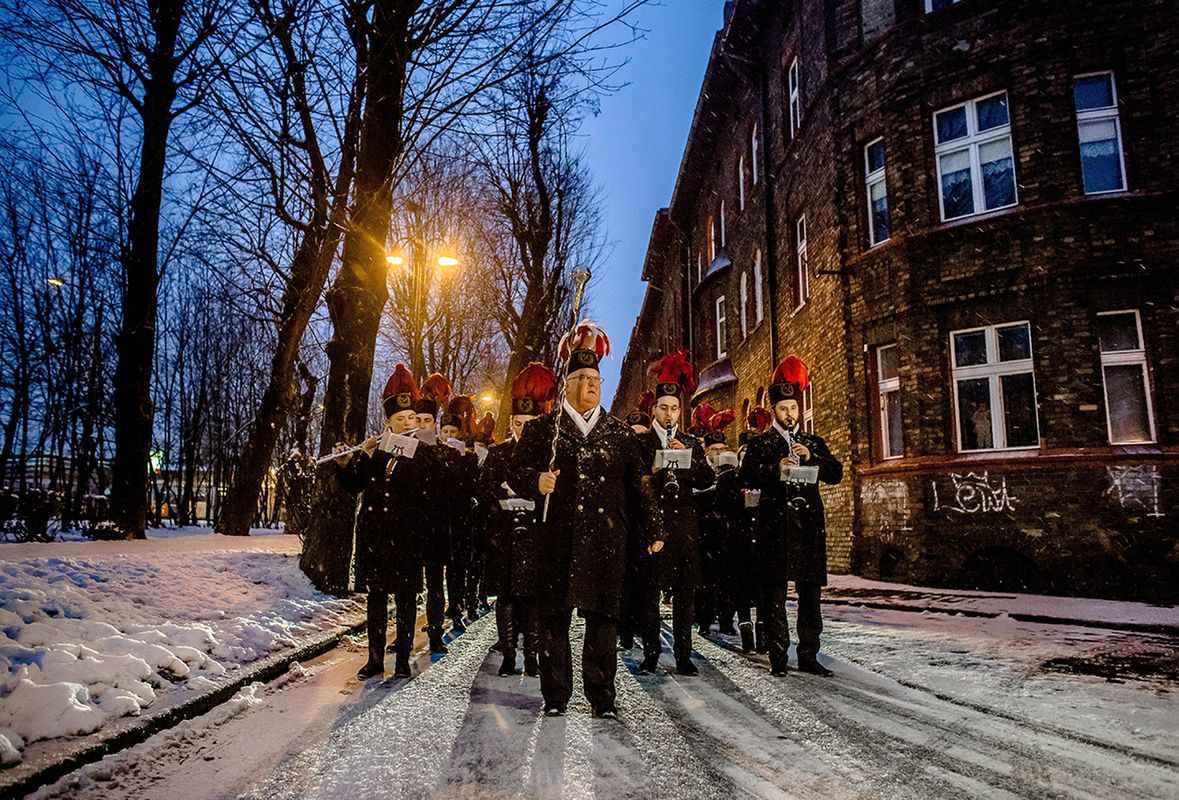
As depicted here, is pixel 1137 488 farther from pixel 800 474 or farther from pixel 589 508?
pixel 589 508

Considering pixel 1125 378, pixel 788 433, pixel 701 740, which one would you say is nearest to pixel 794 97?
pixel 1125 378

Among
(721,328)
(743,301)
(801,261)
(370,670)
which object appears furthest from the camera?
(721,328)

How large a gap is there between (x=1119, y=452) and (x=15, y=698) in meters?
13.7

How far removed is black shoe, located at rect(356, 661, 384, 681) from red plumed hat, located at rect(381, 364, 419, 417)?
206cm

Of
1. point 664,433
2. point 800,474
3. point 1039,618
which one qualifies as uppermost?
point 664,433

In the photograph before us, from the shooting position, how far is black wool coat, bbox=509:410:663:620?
4863 mm

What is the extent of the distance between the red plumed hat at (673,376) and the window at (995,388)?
830 centimetres

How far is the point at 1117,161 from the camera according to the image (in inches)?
512

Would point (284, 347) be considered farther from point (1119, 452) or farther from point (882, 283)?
point (1119, 452)

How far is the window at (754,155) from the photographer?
23141 mm

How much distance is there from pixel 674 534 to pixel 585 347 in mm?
2199

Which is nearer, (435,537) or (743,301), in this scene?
(435,537)

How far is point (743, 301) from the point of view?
81.4 ft

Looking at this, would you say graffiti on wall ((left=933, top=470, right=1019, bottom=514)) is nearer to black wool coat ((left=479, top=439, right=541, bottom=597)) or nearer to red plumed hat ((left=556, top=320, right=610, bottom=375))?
black wool coat ((left=479, top=439, right=541, bottom=597))
